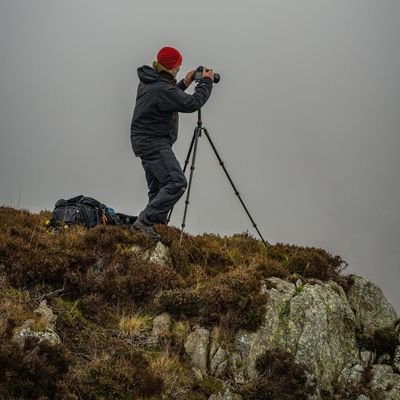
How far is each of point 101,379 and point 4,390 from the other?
54.4 inches

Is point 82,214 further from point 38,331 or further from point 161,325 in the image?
point 38,331

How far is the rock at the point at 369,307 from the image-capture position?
13227 millimetres

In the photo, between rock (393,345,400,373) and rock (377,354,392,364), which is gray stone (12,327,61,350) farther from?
rock (393,345,400,373)

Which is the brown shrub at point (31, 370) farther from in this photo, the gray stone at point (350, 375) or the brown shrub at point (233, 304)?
the gray stone at point (350, 375)

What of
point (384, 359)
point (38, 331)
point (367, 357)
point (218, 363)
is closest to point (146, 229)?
point (218, 363)

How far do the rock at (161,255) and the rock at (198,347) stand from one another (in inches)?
93.8

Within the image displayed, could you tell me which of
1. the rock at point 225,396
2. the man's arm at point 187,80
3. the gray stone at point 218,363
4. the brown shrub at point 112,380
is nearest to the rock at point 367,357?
the gray stone at point 218,363

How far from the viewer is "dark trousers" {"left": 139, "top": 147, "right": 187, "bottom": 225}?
538 inches

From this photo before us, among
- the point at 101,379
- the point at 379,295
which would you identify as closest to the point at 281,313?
Result: the point at 379,295

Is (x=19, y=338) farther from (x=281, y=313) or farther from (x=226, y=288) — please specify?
(x=281, y=313)

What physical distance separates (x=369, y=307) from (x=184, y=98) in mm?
6318

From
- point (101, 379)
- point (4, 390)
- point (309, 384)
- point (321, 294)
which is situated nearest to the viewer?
point (4, 390)

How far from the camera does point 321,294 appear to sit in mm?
12414

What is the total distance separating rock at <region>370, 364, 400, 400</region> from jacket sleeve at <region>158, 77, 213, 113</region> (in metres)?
6.68
